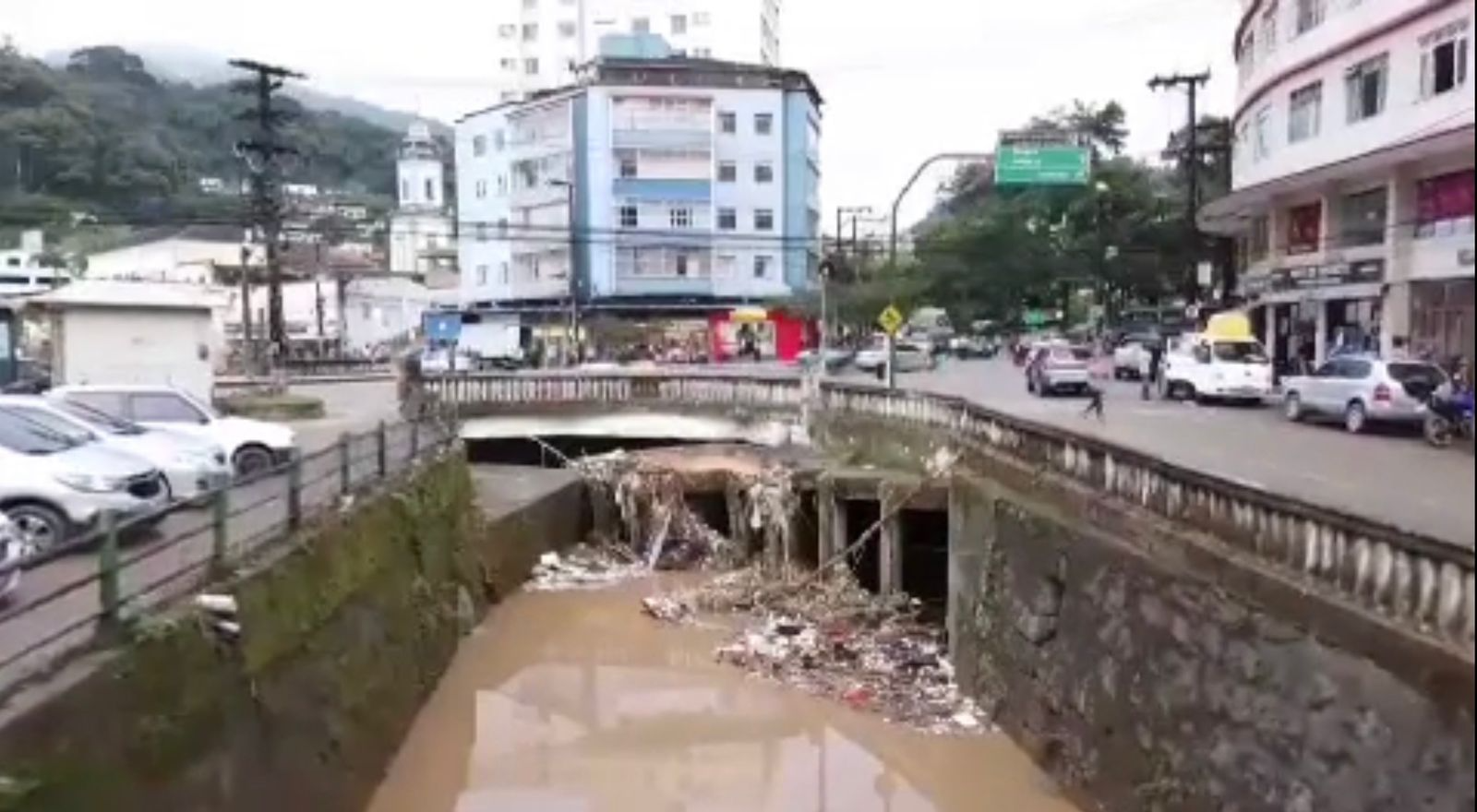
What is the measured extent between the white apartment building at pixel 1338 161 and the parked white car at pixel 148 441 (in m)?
16.5

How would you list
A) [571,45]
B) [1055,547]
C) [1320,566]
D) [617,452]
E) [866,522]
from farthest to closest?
1. [571,45]
2. [617,452]
3. [866,522]
4. [1055,547]
5. [1320,566]

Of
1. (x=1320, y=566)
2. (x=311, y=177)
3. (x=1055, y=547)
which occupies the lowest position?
(x=1055, y=547)

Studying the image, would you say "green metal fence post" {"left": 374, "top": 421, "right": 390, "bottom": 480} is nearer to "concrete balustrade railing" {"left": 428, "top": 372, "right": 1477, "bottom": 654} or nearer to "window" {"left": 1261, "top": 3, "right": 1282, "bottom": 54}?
"concrete balustrade railing" {"left": 428, "top": 372, "right": 1477, "bottom": 654}

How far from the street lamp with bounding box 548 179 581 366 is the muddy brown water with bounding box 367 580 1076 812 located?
35539mm

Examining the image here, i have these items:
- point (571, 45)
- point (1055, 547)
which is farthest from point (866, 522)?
point (571, 45)

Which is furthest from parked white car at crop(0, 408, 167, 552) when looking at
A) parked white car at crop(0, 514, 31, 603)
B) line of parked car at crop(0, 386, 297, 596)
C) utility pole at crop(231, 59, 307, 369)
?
utility pole at crop(231, 59, 307, 369)

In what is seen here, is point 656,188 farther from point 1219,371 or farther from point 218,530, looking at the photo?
point 218,530

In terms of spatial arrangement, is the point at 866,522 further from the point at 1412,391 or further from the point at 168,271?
the point at 168,271

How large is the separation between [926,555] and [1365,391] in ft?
23.5

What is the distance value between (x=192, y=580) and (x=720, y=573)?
14.3m

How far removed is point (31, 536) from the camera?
37.2 ft

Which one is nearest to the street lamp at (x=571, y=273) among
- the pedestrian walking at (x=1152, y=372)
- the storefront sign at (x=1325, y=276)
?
the pedestrian walking at (x=1152, y=372)

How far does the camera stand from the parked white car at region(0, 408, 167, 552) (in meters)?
11.5

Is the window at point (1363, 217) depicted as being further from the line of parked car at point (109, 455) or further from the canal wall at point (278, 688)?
the line of parked car at point (109, 455)
